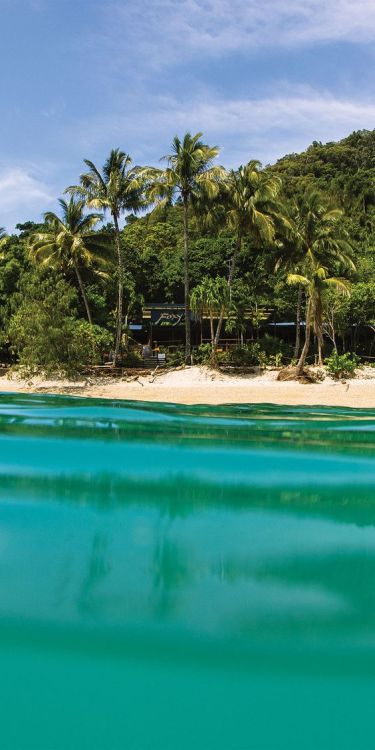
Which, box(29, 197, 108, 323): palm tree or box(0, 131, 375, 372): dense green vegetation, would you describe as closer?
box(0, 131, 375, 372): dense green vegetation

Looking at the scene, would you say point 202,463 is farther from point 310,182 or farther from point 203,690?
point 310,182

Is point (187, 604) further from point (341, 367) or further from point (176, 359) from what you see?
point (176, 359)

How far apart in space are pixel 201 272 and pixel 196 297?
33.5 feet

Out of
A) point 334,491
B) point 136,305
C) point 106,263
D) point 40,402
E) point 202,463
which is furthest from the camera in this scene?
point 136,305

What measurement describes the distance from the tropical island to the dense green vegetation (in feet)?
0.21

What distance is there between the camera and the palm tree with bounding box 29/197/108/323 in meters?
27.5

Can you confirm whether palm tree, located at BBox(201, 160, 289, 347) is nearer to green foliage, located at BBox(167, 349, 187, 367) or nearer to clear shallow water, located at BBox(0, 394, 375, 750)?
green foliage, located at BBox(167, 349, 187, 367)

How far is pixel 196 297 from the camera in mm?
24672

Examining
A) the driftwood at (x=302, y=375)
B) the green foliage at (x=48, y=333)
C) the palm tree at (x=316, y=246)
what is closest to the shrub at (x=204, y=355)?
the driftwood at (x=302, y=375)

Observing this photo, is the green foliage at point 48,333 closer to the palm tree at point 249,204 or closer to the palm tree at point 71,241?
the palm tree at point 71,241

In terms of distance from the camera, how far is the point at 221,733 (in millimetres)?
2832

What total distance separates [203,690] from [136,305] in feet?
100

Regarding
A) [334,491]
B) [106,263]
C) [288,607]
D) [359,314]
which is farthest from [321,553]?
[106,263]

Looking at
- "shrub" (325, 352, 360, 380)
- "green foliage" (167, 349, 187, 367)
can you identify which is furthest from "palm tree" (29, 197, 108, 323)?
"shrub" (325, 352, 360, 380)
